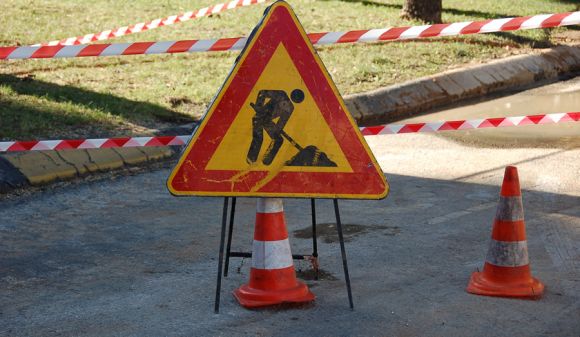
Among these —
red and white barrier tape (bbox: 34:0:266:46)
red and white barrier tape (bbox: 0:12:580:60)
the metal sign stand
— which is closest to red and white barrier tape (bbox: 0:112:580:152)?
red and white barrier tape (bbox: 0:12:580:60)

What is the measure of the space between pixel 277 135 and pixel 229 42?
115 inches

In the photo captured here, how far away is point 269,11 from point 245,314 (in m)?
1.47

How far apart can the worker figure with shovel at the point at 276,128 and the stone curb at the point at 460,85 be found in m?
5.37

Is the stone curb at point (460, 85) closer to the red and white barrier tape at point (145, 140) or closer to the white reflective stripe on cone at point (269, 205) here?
the red and white barrier tape at point (145, 140)

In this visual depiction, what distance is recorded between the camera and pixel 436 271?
244 inches

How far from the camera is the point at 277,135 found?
547cm

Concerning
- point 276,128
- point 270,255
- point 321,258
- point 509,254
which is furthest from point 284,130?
point 509,254

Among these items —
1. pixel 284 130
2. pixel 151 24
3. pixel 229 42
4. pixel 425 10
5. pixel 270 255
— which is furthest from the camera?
pixel 425 10

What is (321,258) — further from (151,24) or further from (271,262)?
(151,24)

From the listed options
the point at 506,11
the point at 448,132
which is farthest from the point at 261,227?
the point at 506,11

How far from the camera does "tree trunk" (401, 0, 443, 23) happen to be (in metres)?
15.9

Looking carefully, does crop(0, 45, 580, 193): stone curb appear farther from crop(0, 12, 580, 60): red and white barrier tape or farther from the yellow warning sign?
the yellow warning sign

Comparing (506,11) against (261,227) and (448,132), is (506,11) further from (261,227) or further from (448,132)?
(261,227)

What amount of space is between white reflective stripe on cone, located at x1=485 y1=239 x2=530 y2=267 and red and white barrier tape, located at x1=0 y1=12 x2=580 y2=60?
2.76 m
